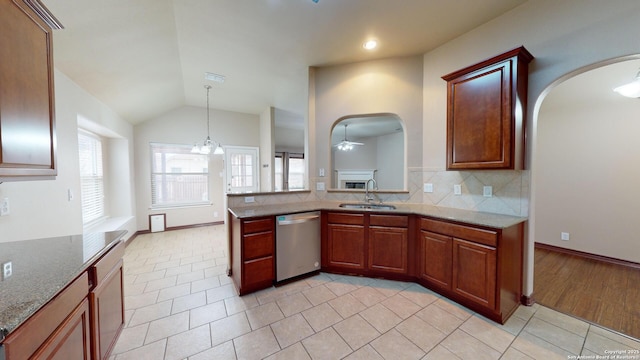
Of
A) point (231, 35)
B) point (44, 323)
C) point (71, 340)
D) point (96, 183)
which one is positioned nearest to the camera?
point (44, 323)

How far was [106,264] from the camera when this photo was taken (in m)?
1.42

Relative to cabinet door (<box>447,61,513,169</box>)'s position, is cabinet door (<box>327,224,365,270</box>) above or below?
below

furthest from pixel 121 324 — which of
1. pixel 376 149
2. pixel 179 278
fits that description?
pixel 376 149

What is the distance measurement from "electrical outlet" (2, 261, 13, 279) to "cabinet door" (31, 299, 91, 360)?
1.02ft

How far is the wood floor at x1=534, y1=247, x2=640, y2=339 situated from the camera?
1.94 metres

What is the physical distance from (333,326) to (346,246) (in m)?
0.97

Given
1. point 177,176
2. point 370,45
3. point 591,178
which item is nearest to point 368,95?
point 370,45

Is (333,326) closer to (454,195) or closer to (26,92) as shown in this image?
(454,195)

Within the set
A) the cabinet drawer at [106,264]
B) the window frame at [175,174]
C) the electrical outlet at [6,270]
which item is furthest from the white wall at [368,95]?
the window frame at [175,174]

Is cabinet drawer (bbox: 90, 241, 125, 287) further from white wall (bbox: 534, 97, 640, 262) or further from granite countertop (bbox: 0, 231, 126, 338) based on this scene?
white wall (bbox: 534, 97, 640, 262)

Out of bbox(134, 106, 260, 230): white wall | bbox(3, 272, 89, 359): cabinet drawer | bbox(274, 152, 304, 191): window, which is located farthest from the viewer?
bbox(274, 152, 304, 191): window

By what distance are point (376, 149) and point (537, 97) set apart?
561 cm

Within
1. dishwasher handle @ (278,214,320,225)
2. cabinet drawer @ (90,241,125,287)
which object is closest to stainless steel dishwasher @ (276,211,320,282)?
dishwasher handle @ (278,214,320,225)

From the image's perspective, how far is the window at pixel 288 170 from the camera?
25.0ft
